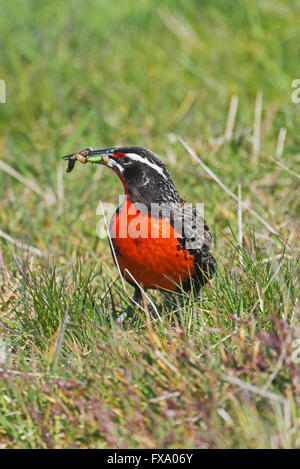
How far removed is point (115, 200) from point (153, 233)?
233 centimetres

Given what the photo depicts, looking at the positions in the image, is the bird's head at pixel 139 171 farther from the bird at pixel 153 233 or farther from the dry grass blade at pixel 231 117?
the dry grass blade at pixel 231 117

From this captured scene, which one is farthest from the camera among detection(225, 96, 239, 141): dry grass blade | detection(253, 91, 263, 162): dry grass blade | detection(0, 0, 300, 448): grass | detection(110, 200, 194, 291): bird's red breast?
detection(225, 96, 239, 141): dry grass blade

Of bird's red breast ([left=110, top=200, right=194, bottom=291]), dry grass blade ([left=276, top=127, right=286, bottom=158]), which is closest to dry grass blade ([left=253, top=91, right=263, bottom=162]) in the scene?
dry grass blade ([left=276, top=127, right=286, bottom=158])

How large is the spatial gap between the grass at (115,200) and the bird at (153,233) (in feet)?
0.54

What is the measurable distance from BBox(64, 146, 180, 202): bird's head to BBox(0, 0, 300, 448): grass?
540mm

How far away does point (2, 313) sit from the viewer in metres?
4.56

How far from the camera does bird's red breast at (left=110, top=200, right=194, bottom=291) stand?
4.34 m

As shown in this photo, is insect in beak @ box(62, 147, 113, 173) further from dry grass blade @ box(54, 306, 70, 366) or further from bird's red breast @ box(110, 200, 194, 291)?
dry grass blade @ box(54, 306, 70, 366)

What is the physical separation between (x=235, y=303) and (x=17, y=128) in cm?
489

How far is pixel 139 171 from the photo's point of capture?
4.62m

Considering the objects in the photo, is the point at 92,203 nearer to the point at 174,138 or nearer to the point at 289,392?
the point at 174,138

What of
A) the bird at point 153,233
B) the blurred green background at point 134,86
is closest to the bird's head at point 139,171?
the bird at point 153,233

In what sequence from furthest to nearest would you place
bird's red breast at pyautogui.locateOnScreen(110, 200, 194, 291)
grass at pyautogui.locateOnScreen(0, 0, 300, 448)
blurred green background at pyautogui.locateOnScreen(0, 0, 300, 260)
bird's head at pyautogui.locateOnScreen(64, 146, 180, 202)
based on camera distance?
blurred green background at pyautogui.locateOnScreen(0, 0, 300, 260)
bird's head at pyautogui.locateOnScreen(64, 146, 180, 202)
bird's red breast at pyautogui.locateOnScreen(110, 200, 194, 291)
grass at pyautogui.locateOnScreen(0, 0, 300, 448)

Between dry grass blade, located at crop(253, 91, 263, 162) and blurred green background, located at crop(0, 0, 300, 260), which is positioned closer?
blurred green background, located at crop(0, 0, 300, 260)
